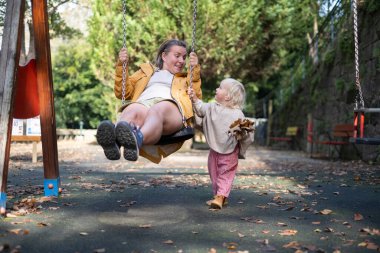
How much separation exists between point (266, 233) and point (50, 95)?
2799 mm

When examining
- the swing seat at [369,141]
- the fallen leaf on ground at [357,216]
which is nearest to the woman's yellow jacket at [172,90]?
the swing seat at [369,141]

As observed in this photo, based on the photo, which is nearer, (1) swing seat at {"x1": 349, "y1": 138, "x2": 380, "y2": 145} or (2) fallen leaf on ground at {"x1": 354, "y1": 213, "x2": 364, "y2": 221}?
(2) fallen leaf on ground at {"x1": 354, "y1": 213, "x2": 364, "y2": 221}

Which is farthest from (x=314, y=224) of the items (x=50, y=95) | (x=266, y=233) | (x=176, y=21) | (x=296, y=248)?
(x=176, y=21)

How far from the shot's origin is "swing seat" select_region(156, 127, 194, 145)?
14.7 ft

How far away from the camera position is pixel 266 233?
11.6 ft

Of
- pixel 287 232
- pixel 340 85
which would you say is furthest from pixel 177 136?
pixel 340 85

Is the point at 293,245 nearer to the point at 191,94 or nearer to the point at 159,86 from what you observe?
the point at 191,94

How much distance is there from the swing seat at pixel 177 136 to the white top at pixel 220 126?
202mm

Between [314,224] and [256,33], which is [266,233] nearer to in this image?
[314,224]

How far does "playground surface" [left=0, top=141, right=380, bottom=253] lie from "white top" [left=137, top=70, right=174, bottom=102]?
104 cm

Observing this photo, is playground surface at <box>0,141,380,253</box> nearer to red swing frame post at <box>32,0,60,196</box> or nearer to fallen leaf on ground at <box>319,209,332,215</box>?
fallen leaf on ground at <box>319,209,332,215</box>

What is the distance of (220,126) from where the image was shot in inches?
182

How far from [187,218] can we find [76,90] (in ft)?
81.9

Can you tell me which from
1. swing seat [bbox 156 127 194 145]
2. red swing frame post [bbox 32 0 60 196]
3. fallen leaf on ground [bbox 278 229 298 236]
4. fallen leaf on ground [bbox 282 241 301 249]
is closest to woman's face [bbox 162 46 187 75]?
swing seat [bbox 156 127 194 145]
